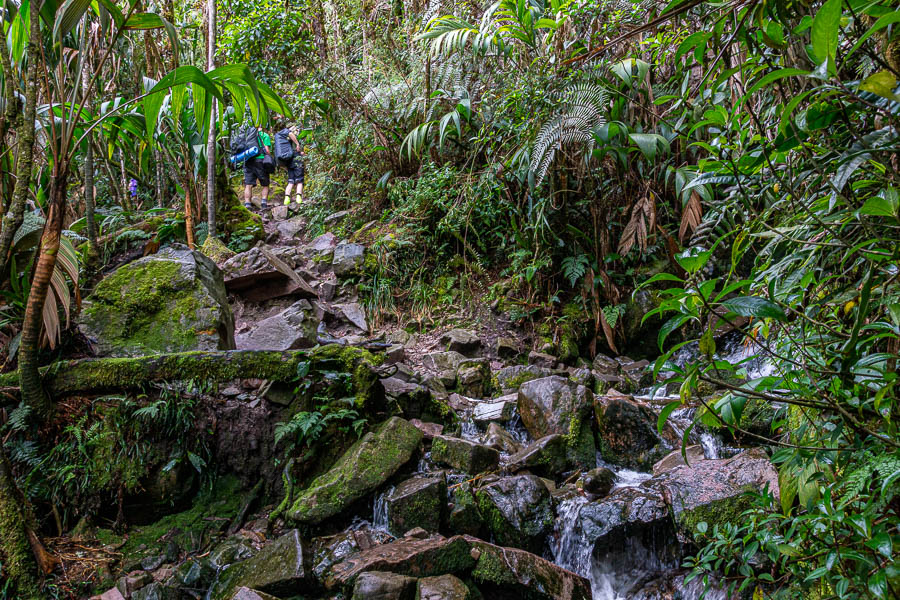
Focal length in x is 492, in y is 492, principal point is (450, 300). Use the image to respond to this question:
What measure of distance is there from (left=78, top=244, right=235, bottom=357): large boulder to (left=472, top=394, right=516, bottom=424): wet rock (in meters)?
2.08

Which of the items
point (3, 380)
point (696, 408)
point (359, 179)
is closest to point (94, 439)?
point (3, 380)

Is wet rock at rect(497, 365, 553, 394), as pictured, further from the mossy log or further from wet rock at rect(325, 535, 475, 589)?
wet rock at rect(325, 535, 475, 589)

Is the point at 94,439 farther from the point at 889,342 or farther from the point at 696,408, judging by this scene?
the point at 696,408

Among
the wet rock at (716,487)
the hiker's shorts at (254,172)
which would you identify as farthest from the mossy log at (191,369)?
the hiker's shorts at (254,172)

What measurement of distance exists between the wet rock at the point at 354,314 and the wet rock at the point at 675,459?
3510mm

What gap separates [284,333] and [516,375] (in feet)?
7.33

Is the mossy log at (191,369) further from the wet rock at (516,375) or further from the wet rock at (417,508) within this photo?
the wet rock at (516,375)

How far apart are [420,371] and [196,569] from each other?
2.69m

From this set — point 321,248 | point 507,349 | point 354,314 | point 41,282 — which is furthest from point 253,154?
point 41,282

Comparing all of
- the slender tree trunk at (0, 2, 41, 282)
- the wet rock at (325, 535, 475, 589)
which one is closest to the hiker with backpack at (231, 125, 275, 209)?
the slender tree trunk at (0, 2, 41, 282)

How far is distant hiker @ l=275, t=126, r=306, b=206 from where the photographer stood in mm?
8336

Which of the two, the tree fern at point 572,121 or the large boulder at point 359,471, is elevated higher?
the tree fern at point 572,121

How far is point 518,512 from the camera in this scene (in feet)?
9.49

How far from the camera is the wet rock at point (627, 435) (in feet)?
12.0
